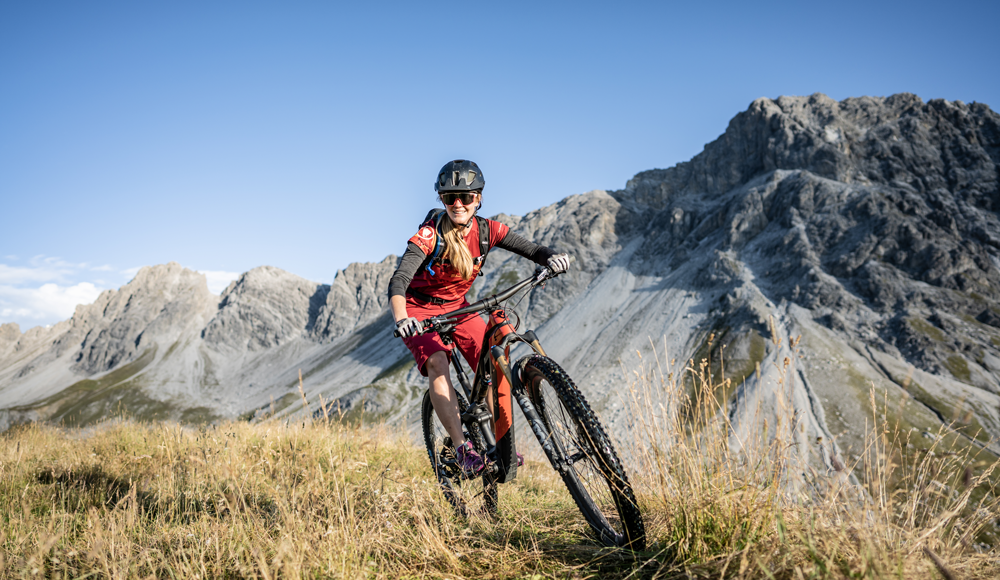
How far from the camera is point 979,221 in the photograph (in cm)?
8325

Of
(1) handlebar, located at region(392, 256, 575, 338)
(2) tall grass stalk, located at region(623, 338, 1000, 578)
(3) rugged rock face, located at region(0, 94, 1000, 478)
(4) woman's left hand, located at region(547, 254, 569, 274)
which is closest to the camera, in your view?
(2) tall grass stalk, located at region(623, 338, 1000, 578)

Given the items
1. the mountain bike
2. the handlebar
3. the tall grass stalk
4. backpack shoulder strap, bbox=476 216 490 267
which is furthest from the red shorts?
the tall grass stalk

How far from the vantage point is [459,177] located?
15.4ft

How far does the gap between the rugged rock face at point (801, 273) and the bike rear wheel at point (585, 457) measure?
49.6 meters

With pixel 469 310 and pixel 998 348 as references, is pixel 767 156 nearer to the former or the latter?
pixel 998 348

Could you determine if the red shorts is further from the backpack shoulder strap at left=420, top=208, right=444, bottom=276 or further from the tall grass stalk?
the tall grass stalk

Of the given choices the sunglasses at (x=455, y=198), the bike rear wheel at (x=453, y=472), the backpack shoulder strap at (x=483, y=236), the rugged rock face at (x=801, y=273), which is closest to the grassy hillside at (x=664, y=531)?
the bike rear wheel at (x=453, y=472)

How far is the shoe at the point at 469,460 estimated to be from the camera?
14.2 ft

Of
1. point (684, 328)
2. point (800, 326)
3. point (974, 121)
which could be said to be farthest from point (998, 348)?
point (974, 121)

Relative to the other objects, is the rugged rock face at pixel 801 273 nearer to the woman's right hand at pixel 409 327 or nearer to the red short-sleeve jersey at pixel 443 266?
the red short-sleeve jersey at pixel 443 266

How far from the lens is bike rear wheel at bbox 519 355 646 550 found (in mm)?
3133

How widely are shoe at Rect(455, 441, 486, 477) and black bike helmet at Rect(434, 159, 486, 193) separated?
242 centimetres

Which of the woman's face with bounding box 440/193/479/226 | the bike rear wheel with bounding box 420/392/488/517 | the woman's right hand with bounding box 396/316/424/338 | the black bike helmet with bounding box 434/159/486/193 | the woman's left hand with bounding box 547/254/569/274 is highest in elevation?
the black bike helmet with bounding box 434/159/486/193

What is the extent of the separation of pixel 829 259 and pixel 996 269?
22.7 meters
